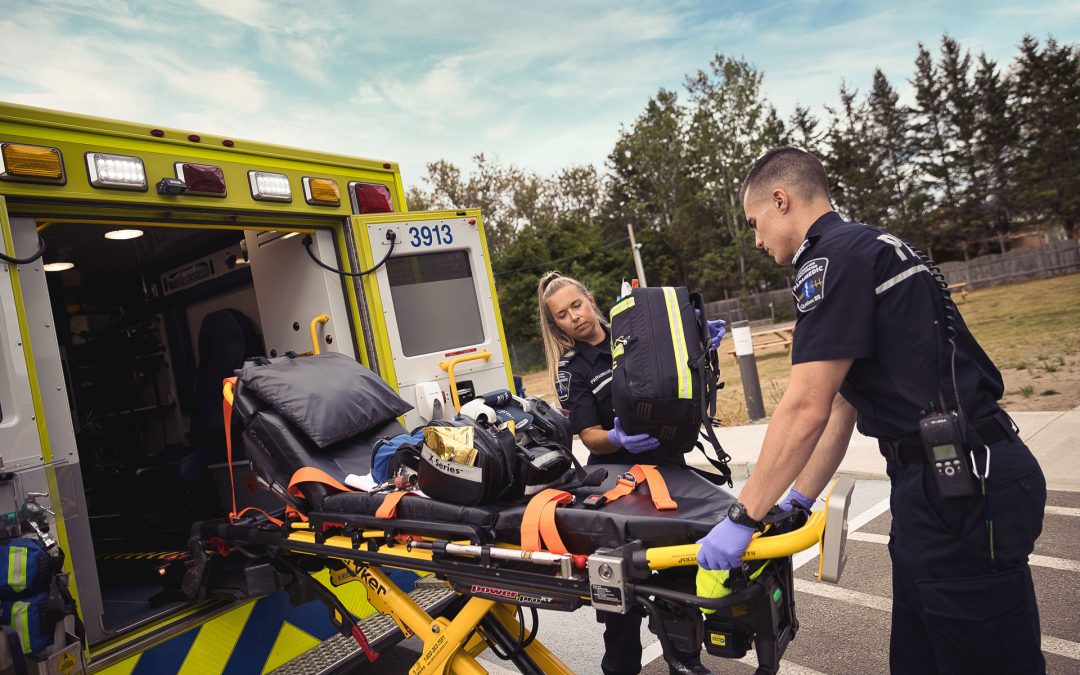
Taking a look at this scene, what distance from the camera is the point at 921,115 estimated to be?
150 feet

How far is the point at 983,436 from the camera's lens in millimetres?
1856

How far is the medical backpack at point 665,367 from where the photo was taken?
7.54ft

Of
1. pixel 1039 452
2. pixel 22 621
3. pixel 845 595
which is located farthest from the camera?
pixel 1039 452

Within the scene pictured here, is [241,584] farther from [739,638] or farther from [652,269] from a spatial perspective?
[652,269]

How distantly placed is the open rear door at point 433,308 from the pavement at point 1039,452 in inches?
123

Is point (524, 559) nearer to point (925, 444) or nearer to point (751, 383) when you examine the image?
point (925, 444)

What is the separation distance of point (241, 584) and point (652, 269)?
3999 cm

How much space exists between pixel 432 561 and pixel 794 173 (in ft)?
5.33

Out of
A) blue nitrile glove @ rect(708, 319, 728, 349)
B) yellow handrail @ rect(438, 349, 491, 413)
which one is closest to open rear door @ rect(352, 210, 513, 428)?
yellow handrail @ rect(438, 349, 491, 413)

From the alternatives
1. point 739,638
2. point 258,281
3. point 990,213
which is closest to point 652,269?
point 990,213

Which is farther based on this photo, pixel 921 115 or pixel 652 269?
pixel 921 115

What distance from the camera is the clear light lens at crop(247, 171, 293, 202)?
374cm

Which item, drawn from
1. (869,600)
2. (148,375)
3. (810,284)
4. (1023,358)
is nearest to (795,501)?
(810,284)

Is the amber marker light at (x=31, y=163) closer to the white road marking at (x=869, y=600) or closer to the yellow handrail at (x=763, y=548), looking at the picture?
the yellow handrail at (x=763, y=548)
